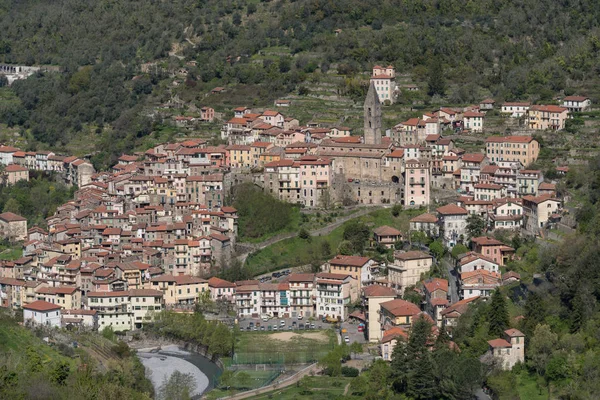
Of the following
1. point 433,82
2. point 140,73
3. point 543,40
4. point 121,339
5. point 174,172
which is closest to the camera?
point 121,339

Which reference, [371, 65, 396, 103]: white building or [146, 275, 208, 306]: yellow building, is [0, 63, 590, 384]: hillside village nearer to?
[146, 275, 208, 306]: yellow building

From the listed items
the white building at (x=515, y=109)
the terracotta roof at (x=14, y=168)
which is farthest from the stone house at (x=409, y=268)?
the terracotta roof at (x=14, y=168)

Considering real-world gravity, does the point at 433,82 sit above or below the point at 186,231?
above

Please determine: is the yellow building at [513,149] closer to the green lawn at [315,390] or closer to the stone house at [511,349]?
the stone house at [511,349]

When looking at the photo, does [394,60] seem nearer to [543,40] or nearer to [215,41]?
Answer: [543,40]

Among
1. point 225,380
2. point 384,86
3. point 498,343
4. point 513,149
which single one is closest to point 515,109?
point 513,149

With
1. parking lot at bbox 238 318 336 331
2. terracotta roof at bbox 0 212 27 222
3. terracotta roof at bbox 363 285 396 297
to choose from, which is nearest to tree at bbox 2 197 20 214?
terracotta roof at bbox 0 212 27 222

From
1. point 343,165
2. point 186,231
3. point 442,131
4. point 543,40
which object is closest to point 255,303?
point 186,231
